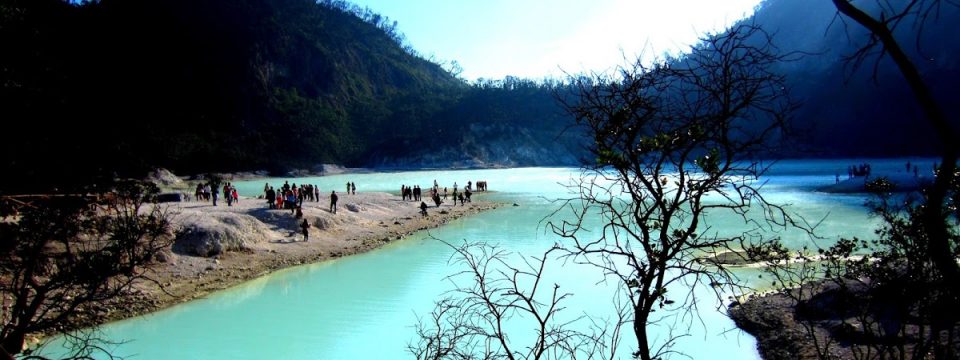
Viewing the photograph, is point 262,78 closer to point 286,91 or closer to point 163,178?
point 286,91

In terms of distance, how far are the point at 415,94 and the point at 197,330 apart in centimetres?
14636

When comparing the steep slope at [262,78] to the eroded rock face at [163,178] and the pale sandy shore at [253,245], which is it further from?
the pale sandy shore at [253,245]

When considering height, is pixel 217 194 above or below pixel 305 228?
above

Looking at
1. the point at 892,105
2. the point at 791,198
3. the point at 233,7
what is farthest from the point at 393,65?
the point at 791,198

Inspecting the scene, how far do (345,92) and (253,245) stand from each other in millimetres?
129279

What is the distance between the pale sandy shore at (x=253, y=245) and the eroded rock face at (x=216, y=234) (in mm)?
38

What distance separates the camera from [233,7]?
476 ft

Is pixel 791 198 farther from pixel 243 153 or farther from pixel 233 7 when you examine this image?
pixel 233 7

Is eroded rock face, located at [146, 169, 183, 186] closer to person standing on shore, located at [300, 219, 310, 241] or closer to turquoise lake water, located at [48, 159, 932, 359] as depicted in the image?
person standing on shore, located at [300, 219, 310, 241]

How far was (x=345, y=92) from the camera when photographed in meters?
145

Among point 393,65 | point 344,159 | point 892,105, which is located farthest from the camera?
point 393,65

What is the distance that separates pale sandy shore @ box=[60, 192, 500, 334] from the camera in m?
15.2

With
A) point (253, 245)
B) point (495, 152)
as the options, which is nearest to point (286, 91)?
point (495, 152)

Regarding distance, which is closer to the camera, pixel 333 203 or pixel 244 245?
pixel 244 245
